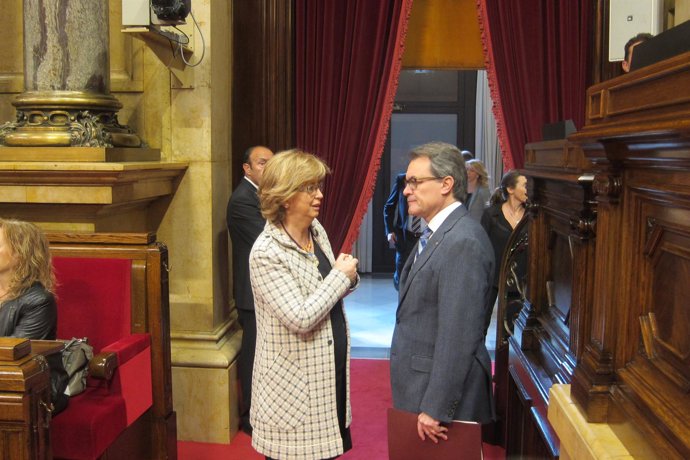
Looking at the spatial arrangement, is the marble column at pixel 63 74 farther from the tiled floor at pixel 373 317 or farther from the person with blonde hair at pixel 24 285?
the tiled floor at pixel 373 317

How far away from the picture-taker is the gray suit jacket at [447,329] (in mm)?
2516

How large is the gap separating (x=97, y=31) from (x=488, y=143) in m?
6.30

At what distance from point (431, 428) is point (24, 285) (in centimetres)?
171

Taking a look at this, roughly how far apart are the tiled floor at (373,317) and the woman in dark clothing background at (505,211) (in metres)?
1.71

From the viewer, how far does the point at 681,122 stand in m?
1.25

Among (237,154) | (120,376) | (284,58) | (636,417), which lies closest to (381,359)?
(237,154)

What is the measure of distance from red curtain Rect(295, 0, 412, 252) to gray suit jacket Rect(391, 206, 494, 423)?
2677 mm

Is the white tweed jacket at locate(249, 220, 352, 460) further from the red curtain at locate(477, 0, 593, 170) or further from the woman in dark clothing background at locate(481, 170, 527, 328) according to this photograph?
the red curtain at locate(477, 0, 593, 170)

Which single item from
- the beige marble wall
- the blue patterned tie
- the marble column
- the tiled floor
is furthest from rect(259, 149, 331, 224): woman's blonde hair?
the tiled floor

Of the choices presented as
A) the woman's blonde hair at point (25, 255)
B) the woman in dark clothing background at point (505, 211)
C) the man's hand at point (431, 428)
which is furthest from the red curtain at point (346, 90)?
the man's hand at point (431, 428)

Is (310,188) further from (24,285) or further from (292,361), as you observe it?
(24,285)

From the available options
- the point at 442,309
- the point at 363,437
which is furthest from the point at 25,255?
the point at 363,437

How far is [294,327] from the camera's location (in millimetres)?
2590

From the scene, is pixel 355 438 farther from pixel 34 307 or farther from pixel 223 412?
pixel 34 307
